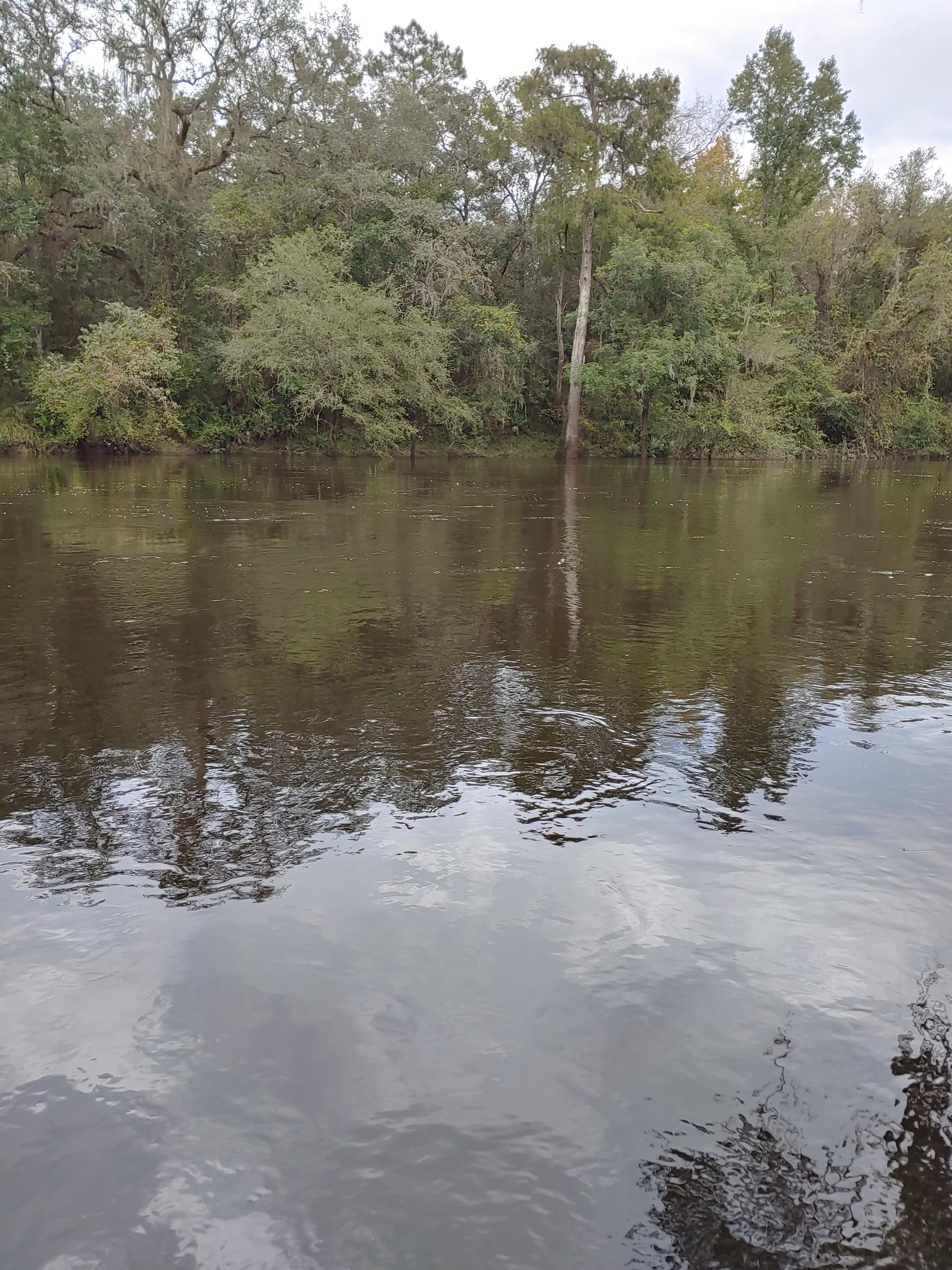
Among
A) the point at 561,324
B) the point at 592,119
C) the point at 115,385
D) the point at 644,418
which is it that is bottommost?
the point at 644,418

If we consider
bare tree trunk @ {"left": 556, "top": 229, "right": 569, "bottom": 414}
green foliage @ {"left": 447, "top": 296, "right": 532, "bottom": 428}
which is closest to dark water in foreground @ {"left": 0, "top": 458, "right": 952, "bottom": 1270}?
green foliage @ {"left": 447, "top": 296, "right": 532, "bottom": 428}

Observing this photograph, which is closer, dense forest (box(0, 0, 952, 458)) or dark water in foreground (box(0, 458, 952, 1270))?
dark water in foreground (box(0, 458, 952, 1270))

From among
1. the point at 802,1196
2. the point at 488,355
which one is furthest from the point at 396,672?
the point at 488,355

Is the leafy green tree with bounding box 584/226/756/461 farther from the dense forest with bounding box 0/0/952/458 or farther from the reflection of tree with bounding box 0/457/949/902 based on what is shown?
the reflection of tree with bounding box 0/457/949/902

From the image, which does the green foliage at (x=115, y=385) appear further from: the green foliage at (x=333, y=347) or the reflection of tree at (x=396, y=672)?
the reflection of tree at (x=396, y=672)

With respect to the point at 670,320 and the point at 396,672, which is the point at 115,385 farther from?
the point at 396,672

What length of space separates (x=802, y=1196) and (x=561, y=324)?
37.2 metres

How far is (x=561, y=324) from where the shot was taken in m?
36.2

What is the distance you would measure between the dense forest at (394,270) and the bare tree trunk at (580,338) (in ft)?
0.37

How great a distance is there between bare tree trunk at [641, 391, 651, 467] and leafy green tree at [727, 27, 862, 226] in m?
18.8

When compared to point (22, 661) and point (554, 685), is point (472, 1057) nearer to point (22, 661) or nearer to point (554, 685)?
point (554, 685)

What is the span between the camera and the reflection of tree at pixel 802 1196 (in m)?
1.60

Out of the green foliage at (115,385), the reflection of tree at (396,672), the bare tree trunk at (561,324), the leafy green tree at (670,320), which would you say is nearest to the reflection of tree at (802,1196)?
the reflection of tree at (396,672)

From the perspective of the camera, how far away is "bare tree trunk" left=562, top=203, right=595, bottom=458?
30.2m
